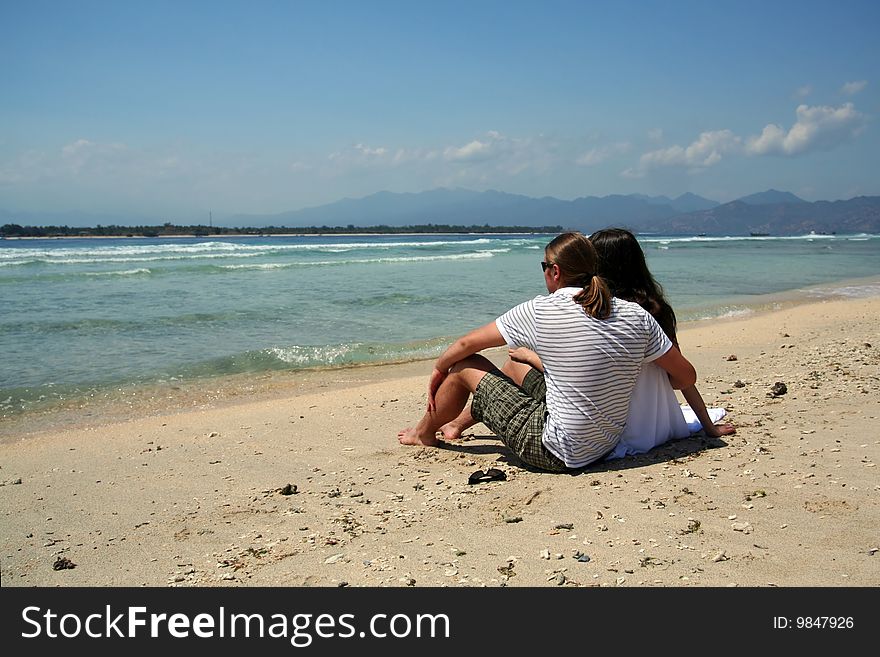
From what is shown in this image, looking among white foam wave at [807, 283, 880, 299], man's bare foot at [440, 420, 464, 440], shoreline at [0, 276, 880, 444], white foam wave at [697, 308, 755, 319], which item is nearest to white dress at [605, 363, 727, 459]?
man's bare foot at [440, 420, 464, 440]

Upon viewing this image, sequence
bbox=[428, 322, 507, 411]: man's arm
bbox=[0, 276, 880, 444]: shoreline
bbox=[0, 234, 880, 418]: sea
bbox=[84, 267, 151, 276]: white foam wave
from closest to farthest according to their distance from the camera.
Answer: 1. bbox=[428, 322, 507, 411]: man's arm
2. bbox=[0, 276, 880, 444]: shoreline
3. bbox=[0, 234, 880, 418]: sea
4. bbox=[84, 267, 151, 276]: white foam wave

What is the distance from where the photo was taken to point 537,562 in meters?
2.76

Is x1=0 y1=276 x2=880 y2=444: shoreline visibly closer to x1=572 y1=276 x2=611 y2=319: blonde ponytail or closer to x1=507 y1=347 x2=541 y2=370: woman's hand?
x1=507 y1=347 x2=541 y2=370: woman's hand

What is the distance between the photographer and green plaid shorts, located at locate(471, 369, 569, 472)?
387 centimetres

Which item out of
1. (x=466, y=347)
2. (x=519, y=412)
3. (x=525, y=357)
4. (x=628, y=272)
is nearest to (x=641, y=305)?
(x=628, y=272)

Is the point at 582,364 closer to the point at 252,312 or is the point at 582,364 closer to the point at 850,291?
the point at 252,312

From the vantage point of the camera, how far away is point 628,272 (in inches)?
154

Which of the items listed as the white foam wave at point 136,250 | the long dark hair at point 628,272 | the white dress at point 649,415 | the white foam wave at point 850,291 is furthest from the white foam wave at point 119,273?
the white dress at point 649,415

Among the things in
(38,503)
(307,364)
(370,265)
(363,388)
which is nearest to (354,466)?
(38,503)

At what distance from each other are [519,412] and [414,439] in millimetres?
1166

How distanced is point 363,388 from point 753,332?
21.3ft

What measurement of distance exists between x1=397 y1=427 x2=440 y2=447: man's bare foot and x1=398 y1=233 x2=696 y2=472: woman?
819 millimetres

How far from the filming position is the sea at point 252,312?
8.52 m
